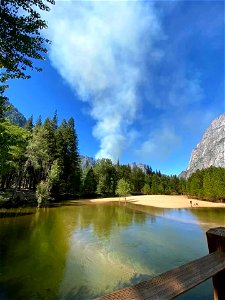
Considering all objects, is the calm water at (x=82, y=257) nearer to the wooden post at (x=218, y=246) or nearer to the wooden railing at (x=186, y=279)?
the wooden post at (x=218, y=246)

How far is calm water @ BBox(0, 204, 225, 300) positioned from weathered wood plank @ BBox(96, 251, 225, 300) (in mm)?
10854

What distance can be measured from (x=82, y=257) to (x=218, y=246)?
1753 cm

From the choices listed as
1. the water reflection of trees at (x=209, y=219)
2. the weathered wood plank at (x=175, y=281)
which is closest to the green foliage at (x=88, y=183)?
the water reflection of trees at (x=209, y=219)

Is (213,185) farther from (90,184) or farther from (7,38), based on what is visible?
(7,38)

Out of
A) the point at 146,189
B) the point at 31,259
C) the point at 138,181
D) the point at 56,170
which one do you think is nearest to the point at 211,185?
the point at 146,189

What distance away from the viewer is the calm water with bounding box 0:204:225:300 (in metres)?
12.3

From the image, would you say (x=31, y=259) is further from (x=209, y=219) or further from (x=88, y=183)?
(x=88, y=183)

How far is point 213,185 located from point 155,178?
4898cm

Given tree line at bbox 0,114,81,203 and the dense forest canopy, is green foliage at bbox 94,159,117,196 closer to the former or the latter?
the dense forest canopy

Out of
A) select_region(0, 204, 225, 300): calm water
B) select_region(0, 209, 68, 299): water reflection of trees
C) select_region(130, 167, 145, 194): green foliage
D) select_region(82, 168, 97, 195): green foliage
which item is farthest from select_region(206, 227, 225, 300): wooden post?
select_region(130, 167, 145, 194): green foliage

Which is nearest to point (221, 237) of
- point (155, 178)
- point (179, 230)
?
point (179, 230)

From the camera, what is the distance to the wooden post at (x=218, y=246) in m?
2.34

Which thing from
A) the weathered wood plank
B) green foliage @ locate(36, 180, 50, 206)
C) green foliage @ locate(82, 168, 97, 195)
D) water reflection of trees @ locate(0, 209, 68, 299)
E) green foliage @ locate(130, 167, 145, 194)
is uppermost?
green foliage @ locate(130, 167, 145, 194)

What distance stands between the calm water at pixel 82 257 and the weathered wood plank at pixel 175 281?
10854mm
